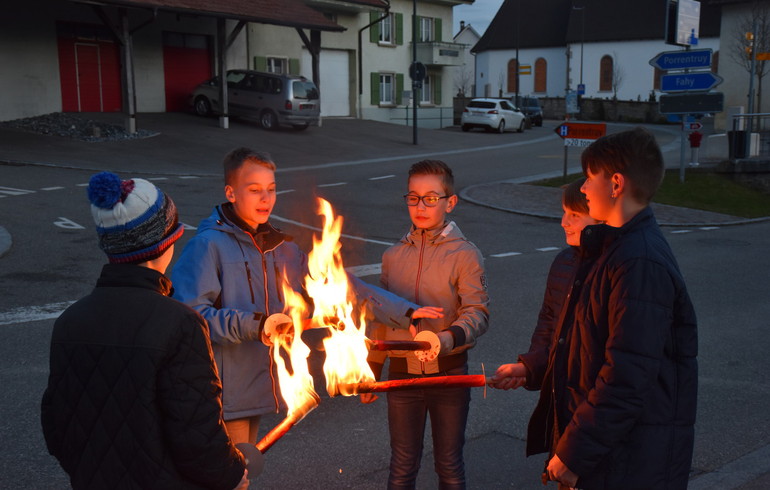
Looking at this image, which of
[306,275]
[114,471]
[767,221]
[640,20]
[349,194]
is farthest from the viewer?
[640,20]

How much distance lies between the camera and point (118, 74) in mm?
31188

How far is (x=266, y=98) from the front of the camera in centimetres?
3095

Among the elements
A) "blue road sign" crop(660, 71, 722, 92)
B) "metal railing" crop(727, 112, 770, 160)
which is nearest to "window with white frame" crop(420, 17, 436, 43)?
"metal railing" crop(727, 112, 770, 160)

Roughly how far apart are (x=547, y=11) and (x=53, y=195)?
79307mm

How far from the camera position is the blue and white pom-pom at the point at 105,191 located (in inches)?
93.0

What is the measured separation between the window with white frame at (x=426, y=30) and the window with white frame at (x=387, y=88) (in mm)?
3852

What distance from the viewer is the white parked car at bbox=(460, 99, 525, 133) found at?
42206 mm

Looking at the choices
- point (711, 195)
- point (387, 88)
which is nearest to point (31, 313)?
point (711, 195)

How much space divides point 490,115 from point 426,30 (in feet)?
23.2

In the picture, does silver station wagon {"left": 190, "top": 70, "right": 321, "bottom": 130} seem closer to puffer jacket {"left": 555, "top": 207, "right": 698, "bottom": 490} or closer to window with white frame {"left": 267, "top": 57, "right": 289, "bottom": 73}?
window with white frame {"left": 267, "top": 57, "right": 289, "bottom": 73}

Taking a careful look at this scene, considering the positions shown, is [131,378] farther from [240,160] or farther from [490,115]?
[490,115]

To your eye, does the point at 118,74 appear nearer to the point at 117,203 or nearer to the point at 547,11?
the point at 117,203

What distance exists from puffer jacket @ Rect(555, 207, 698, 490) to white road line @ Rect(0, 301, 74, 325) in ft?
22.2

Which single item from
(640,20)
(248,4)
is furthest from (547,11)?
(248,4)
